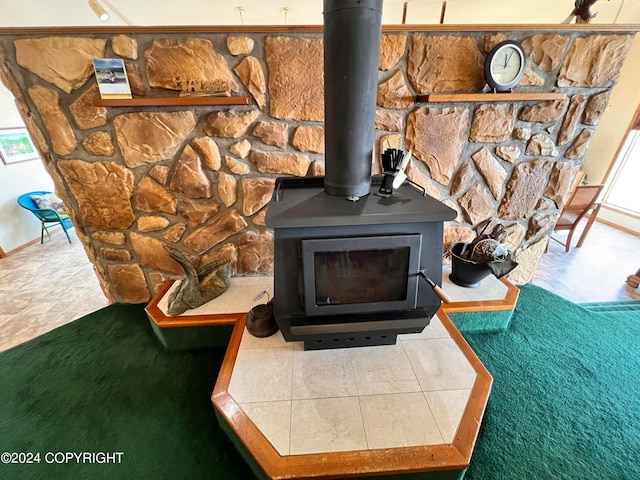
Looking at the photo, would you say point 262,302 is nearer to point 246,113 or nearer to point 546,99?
point 246,113

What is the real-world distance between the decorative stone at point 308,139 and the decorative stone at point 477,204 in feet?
3.40

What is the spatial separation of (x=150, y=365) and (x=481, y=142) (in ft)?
7.81

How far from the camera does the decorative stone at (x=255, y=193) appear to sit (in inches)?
64.5

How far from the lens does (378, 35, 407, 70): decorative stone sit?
54.5 inches

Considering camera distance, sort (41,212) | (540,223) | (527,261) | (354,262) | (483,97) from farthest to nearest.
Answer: (41,212), (527,261), (540,223), (483,97), (354,262)

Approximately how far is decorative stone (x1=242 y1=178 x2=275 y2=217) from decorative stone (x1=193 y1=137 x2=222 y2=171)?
0.19 metres

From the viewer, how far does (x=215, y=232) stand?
176 cm

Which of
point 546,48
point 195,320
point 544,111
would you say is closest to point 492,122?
point 544,111

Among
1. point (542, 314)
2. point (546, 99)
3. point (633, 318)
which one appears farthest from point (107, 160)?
point (633, 318)

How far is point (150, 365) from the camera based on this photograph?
1508 millimetres

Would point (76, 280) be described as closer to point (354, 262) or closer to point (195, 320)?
point (195, 320)

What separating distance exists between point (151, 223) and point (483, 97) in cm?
213

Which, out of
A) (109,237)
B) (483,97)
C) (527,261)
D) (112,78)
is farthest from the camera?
(527,261)

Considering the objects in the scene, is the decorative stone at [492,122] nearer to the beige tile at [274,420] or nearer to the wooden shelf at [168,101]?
the wooden shelf at [168,101]
